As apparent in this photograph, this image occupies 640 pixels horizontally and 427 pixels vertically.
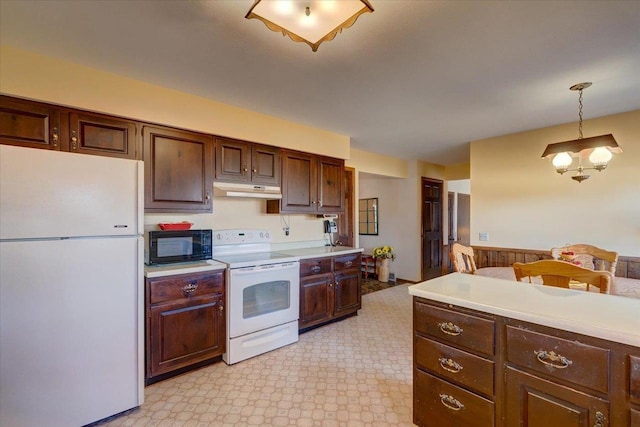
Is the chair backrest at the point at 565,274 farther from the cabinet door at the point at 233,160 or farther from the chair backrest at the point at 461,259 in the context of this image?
the cabinet door at the point at 233,160

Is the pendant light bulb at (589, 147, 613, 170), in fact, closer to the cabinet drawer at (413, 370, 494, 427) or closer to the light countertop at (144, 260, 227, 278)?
the cabinet drawer at (413, 370, 494, 427)

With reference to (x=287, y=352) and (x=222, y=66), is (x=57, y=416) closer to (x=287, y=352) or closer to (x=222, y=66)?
(x=287, y=352)

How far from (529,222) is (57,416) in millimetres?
4928

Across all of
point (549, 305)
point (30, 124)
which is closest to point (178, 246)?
point (30, 124)

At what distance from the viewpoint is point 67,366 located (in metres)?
1.72

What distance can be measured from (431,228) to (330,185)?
306 cm

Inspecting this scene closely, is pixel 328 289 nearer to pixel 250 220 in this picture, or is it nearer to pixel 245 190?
pixel 250 220

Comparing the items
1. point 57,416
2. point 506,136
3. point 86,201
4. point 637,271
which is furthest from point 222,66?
point 637,271

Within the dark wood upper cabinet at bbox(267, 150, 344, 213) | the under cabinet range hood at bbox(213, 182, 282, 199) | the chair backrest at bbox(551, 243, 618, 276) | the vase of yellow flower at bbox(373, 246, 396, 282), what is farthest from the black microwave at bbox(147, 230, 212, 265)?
the vase of yellow flower at bbox(373, 246, 396, 282)

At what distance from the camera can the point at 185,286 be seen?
7.85 ft

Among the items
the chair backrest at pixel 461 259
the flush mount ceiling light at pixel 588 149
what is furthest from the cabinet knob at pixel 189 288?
the flush mount ceiling light at pixel 588 149

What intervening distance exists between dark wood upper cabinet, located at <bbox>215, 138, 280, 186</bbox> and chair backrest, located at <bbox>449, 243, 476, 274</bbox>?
2.04 metres

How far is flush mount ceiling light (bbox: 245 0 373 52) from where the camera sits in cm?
130

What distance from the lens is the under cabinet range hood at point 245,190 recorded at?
9.50 feet
